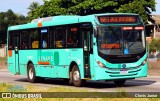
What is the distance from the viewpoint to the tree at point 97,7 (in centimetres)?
5147

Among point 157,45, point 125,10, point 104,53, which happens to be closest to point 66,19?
point 104,53

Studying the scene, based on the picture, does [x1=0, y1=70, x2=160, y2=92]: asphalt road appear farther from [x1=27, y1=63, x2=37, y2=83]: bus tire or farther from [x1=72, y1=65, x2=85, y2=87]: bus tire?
[x1=27, y1=63, x2=37, y2=83]: bus tire

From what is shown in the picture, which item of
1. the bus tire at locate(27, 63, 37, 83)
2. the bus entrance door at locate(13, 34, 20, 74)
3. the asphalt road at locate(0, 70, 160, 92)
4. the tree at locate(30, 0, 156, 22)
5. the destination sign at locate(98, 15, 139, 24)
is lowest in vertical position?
the asphalt road at locate(0, 70, 160, 92)

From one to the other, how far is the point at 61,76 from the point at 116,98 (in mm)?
8614

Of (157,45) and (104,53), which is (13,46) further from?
(157,45)

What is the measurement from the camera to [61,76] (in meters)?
20.9

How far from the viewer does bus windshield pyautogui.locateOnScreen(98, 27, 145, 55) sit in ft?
59.5

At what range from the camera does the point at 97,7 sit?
5297 centimetres

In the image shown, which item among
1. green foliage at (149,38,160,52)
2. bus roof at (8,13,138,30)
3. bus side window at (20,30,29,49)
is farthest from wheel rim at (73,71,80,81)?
green foliage at (149,38,160,52)

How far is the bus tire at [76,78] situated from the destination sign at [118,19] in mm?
2497

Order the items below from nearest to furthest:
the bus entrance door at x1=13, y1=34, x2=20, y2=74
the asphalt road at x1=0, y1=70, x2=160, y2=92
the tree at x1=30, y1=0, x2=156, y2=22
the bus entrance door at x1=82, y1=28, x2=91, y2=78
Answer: the asphalt road at x1=0, y1=70, x2=160, y2=92
the bus entrance door at x1=82, y1=28, x2=91, y2=78
the bus entrance door at x1=13, y1=34, x2=20, y2=74
the tree at x1=30, y1=0, x2=156, y2=22

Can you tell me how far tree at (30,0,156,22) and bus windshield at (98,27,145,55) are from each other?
32.6 meters

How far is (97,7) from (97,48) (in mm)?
35210

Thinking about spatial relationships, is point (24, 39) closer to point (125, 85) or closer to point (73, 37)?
point (73, 37)
